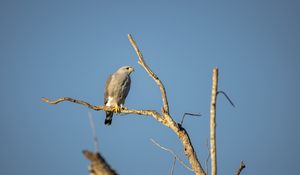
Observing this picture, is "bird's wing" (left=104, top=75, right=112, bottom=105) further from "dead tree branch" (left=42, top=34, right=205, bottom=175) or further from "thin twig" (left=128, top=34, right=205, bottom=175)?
"thin twig" (left=128, top=34, right=205, bottom=175)

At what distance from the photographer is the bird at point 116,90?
396 inches

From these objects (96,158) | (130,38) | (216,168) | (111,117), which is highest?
(130,38)

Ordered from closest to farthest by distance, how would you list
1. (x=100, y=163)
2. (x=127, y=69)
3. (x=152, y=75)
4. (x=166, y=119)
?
(x=100, y=163)
(x=166, y=119)
(x=152, y=75)
(x=127, y=69)

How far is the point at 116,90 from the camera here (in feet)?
33.1

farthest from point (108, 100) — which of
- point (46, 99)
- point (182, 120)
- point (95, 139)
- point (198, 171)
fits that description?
point (95, 139)

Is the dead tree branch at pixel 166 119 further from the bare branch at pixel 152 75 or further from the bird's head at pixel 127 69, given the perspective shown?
the bird's head at pixel 127 69

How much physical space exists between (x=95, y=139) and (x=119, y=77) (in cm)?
807

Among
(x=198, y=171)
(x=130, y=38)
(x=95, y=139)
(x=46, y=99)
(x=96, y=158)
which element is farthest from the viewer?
(x=46, y=99)

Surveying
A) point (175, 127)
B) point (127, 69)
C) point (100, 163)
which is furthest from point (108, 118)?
point (100, 163)

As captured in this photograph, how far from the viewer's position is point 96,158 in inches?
76.7

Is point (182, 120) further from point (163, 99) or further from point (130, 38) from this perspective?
point (130, 38)

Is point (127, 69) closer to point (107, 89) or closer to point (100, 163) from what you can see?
point (107, 89)

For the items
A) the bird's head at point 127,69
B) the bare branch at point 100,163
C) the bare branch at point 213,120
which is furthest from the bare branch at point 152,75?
the bird's head at point 127,69

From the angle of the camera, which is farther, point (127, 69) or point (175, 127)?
point (127, 69)
